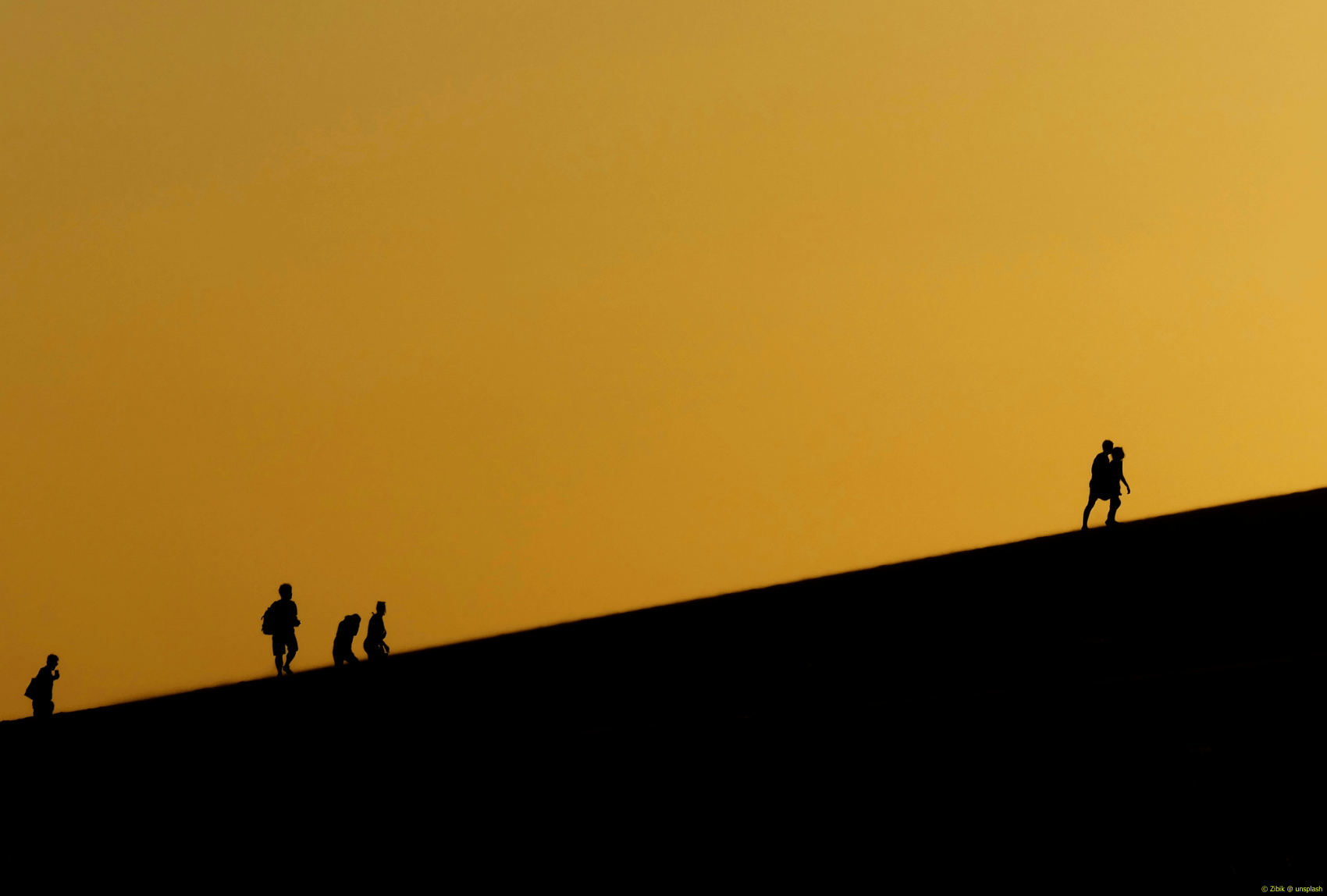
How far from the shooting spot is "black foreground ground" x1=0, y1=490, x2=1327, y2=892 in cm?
772

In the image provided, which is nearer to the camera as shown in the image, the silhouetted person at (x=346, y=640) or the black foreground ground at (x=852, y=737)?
the black foreground ground at (x=852, y=737)

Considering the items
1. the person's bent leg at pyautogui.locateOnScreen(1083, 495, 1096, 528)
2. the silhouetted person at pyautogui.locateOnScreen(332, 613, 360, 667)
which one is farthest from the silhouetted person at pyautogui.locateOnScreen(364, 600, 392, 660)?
the person's bent leg at pyautogui.locateOnScreen(1083, 495, 1096, 528)

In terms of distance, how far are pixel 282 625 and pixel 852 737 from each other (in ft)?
33.5

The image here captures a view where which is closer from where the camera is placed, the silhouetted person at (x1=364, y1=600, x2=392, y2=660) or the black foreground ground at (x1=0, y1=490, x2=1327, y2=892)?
the black foreground ground at (x1=0, y1=490, x2=1327, y2=892)

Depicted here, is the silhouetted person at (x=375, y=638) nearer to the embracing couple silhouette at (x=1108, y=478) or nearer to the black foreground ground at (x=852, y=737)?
the black foreground ground at (x=852, y=737)

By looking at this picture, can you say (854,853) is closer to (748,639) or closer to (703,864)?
(703,864)

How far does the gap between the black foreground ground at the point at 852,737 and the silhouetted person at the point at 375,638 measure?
1.28ft

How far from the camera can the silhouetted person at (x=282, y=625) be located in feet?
56.0

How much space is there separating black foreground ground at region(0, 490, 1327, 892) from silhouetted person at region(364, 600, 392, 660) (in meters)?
0.39

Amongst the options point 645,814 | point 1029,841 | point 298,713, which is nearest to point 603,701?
point 645,814

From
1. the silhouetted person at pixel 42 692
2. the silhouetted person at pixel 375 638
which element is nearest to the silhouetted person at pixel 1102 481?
the silhouetted person at pixel 375 638

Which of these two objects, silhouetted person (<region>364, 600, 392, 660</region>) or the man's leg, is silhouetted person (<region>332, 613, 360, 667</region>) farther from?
the man's leg

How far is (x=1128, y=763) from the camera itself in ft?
26.0

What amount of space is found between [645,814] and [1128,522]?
26.6 ft
